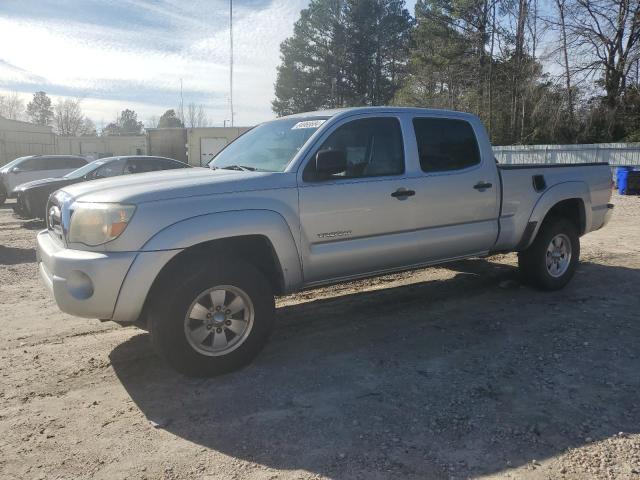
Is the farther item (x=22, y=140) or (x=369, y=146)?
(x=22, y=140)

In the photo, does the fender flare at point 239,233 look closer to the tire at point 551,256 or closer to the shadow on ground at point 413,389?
the shadow on ground at point 413,389

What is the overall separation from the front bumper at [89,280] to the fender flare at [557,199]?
4258mm

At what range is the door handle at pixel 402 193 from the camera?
4617 mm

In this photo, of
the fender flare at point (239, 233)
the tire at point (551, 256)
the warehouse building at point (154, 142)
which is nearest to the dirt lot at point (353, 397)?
the tire at point (551, 256)

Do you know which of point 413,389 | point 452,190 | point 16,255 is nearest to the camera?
point 413,389

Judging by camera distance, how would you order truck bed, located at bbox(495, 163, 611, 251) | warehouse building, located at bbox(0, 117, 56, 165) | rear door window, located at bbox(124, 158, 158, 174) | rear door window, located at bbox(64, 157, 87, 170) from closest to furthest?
1. truck bed, located at bbox(495, 163, 611, 251)
2. rear door window, located at bbox(124, 158, 158, 174)
3. rear door window, located at bbox(64, 157, 87, 170)
4. warehouse building, located at bbox(0, 117, 56, 165)

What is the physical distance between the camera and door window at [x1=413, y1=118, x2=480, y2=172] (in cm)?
499

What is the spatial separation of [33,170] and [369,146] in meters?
16.7

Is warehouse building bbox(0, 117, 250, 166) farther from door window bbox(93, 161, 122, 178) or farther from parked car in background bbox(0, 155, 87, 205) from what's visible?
door window bbox(93, 161, 122, 178)

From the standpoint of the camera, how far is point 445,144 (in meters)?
5.19

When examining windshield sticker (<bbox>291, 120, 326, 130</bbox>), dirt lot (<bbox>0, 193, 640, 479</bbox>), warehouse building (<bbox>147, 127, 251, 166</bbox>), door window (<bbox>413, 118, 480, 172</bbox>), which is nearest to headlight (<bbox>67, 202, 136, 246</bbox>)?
dirt lot (<bbox>0, 193, 640, 479</bbox>)

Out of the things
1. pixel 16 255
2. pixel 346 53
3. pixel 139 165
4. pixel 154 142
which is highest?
pixel 346 53

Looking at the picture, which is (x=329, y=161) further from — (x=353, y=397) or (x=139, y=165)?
(x=139, y=165)

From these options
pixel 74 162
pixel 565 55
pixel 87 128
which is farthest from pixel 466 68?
pixel 87 128
